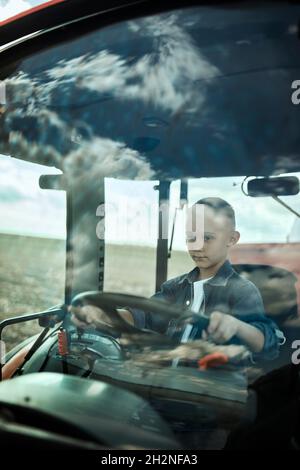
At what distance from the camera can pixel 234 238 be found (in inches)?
68.1

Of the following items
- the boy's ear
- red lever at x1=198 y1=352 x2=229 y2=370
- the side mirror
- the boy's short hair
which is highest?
the side mirror

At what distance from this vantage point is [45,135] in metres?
1.90

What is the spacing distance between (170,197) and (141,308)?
42cm

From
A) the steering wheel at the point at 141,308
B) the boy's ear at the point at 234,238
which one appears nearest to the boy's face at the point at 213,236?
the boy's ear at the point at 234,238

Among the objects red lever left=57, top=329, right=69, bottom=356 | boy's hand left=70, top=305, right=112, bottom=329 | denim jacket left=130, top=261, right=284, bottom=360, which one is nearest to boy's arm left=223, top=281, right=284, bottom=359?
denim jacket left=130, top=261, right=284, bottom=360

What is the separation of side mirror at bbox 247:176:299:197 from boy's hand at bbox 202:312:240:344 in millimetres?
477

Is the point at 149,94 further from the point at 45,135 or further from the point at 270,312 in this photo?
the point at 270,312

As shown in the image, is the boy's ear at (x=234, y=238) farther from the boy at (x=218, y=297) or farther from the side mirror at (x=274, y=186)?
the side mirror at (x=274, y=186)

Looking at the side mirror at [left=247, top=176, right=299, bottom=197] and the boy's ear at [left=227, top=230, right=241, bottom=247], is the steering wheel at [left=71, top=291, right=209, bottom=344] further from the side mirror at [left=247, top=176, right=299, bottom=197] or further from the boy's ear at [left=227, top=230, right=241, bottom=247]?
the side mirror at [left=247, top=176, right=299, bottom=197]

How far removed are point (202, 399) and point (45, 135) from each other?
1.09 meters

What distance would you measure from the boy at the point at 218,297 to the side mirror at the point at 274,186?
0.12 meters

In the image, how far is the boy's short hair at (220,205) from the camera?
172cm

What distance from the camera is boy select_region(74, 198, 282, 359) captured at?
4.83 ft
